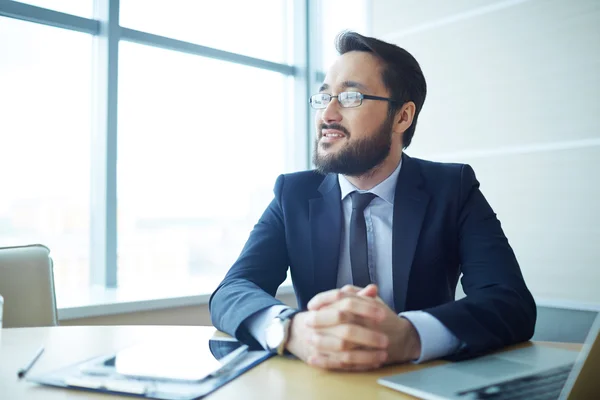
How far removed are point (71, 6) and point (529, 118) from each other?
2.76 m

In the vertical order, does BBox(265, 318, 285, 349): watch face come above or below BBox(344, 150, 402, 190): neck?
below

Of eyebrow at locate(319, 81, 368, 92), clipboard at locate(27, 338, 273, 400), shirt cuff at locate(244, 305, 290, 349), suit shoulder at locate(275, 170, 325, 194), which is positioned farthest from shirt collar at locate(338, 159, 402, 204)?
clipboard at locate(27, 338, 273, 400)

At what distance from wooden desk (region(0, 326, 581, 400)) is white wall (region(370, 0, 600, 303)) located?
1634mm

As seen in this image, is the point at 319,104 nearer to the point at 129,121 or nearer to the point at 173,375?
the point at 173,375

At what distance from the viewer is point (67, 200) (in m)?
3.23

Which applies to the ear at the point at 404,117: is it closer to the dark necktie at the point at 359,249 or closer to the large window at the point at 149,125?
the dark necktie at the point at 359,249

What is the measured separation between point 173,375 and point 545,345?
0.80 meters

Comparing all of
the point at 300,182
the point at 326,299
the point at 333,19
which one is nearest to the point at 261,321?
the point at 326,299

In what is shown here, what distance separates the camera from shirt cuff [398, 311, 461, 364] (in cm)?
101

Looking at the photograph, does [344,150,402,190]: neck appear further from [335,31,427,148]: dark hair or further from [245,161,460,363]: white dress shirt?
[335,31,427,148]: dark hair

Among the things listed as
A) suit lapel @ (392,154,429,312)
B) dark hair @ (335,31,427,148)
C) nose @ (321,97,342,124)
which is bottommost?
suit lapel @ (392,154,429,312)

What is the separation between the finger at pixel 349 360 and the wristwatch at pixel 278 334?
111mm

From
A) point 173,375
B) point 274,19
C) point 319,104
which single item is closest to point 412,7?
point 274,19

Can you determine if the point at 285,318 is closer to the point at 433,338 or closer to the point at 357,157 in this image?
the point at 433,338
